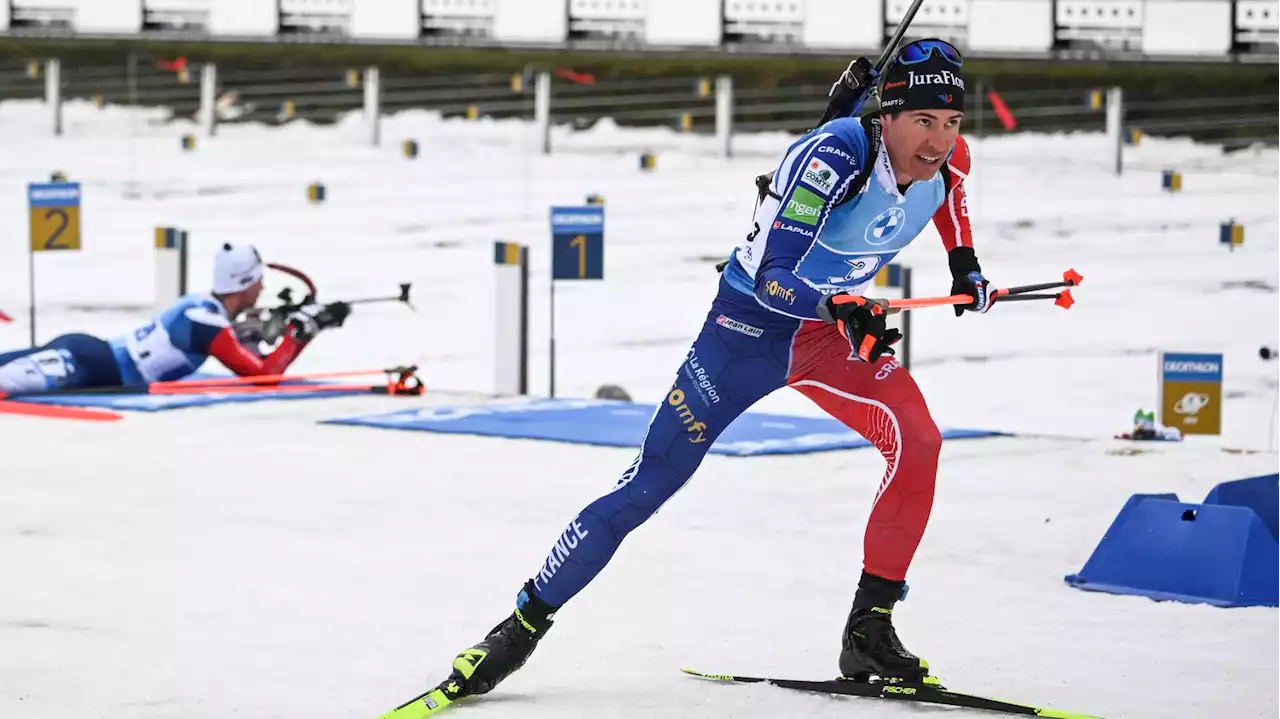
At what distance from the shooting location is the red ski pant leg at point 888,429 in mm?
4680

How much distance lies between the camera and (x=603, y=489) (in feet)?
27.7

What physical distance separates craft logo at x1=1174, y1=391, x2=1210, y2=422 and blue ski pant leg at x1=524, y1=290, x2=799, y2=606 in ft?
18.8

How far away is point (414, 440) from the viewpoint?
1007 cm

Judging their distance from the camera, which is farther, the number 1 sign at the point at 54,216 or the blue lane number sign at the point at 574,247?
the number 1 sign at the point at 54,216

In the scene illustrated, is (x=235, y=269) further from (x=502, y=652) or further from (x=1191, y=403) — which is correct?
(x=502, y=652)

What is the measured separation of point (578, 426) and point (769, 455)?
4.41ft

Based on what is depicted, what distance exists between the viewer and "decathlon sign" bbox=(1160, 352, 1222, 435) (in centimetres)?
1000

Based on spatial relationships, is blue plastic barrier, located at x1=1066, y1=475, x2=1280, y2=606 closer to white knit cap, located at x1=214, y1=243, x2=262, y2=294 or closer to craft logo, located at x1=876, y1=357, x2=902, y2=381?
craft logo, located at x1=876, y1=357, x2=902, y2=381

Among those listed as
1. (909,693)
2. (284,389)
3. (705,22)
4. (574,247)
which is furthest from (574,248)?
(705,22)

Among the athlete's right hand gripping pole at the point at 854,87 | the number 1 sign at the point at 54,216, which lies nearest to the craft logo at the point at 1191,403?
the athlete's right hand gripping pole at the point at 854,87

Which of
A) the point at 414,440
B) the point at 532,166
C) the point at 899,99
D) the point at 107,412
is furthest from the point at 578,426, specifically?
the point at 532,166

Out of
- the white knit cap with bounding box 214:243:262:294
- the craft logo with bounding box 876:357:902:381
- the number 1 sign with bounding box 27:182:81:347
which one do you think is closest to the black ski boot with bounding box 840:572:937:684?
the craft logo with bounding box 876:357:902:381

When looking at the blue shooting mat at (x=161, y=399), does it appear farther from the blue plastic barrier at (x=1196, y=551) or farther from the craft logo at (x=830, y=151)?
the craft logo at (x=830, y=151)

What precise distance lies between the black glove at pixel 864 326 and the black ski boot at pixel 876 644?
69 centimetres
